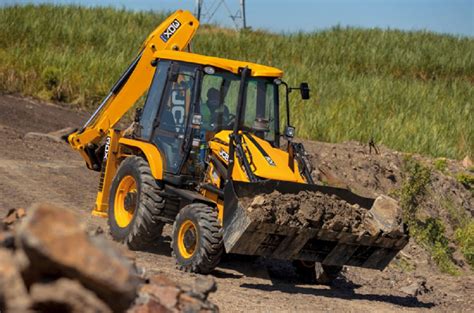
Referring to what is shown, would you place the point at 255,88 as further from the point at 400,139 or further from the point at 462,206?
the point at 400,139

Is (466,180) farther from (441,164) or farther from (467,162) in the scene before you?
(467,162)

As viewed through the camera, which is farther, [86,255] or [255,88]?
[255,88]

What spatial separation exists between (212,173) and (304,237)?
1408 mm

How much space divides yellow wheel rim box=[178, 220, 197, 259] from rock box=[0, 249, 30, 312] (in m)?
5.32

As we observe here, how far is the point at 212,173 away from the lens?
11.1 meters

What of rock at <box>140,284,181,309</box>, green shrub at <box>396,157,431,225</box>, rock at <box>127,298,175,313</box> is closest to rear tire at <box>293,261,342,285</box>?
green shrub at <box>396,157,431,225</box>

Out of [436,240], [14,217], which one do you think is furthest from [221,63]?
[436,240]

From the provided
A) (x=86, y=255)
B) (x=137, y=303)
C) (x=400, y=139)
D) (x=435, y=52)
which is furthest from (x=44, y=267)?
(x=435, y=52)

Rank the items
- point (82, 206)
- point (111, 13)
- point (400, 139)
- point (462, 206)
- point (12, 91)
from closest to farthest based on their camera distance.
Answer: point (82, 206) → point (462, 206) → point (400, 139) → point (12, 91) → point (111, 13)

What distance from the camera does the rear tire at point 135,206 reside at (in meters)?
11.4

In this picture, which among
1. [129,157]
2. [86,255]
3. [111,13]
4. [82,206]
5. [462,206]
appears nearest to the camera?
[86,255]

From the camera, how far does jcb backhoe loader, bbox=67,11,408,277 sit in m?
10.4

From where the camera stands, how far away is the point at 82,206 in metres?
13.8

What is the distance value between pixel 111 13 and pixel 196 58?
21453 millimetres
